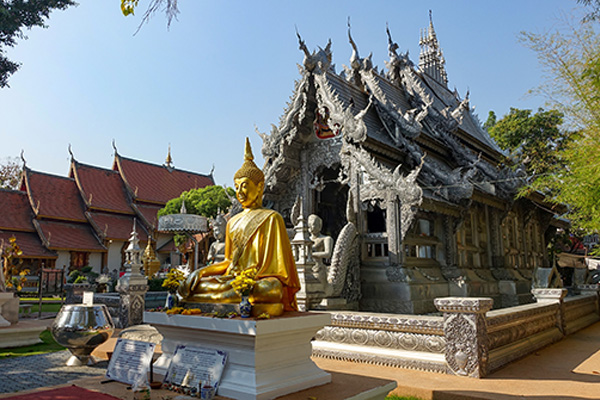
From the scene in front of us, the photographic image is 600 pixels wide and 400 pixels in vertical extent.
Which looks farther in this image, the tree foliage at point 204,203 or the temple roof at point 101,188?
the temple roof at point 101,188

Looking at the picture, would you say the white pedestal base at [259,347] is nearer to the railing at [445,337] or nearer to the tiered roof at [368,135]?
the railing at [445,337]

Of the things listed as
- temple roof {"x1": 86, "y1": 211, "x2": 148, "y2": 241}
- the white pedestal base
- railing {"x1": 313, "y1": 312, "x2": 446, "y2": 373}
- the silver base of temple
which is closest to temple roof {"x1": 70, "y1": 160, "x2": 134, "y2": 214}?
temple roof {"x1": 86, "y1": 211, "x2": 148, "y2": 241}

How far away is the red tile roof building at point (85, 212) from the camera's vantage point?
23328 mm

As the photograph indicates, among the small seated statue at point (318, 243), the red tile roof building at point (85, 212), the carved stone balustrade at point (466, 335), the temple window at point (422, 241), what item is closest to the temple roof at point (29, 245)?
the red tile roof building at point (85, 212)

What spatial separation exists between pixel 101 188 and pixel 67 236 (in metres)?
4.77

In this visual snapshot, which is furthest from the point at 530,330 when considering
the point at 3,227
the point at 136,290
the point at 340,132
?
A: the point at 3,227

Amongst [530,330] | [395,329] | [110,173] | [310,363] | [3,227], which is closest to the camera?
[310,363]

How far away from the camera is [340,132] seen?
965cm

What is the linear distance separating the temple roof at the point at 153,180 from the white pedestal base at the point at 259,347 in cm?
2694

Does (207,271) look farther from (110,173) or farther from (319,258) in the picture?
(110,173)

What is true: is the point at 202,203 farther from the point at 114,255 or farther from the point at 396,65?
the point at 396,65

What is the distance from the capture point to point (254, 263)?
3.94 m

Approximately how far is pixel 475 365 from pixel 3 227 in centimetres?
2455

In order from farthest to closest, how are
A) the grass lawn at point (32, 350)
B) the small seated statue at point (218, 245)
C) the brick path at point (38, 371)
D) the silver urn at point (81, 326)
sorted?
the small seated statue at point (218, 245) → the grass lawn at point (32, 350) → the silver urn at point (81, 326) → the brick path at point (38, 371)
